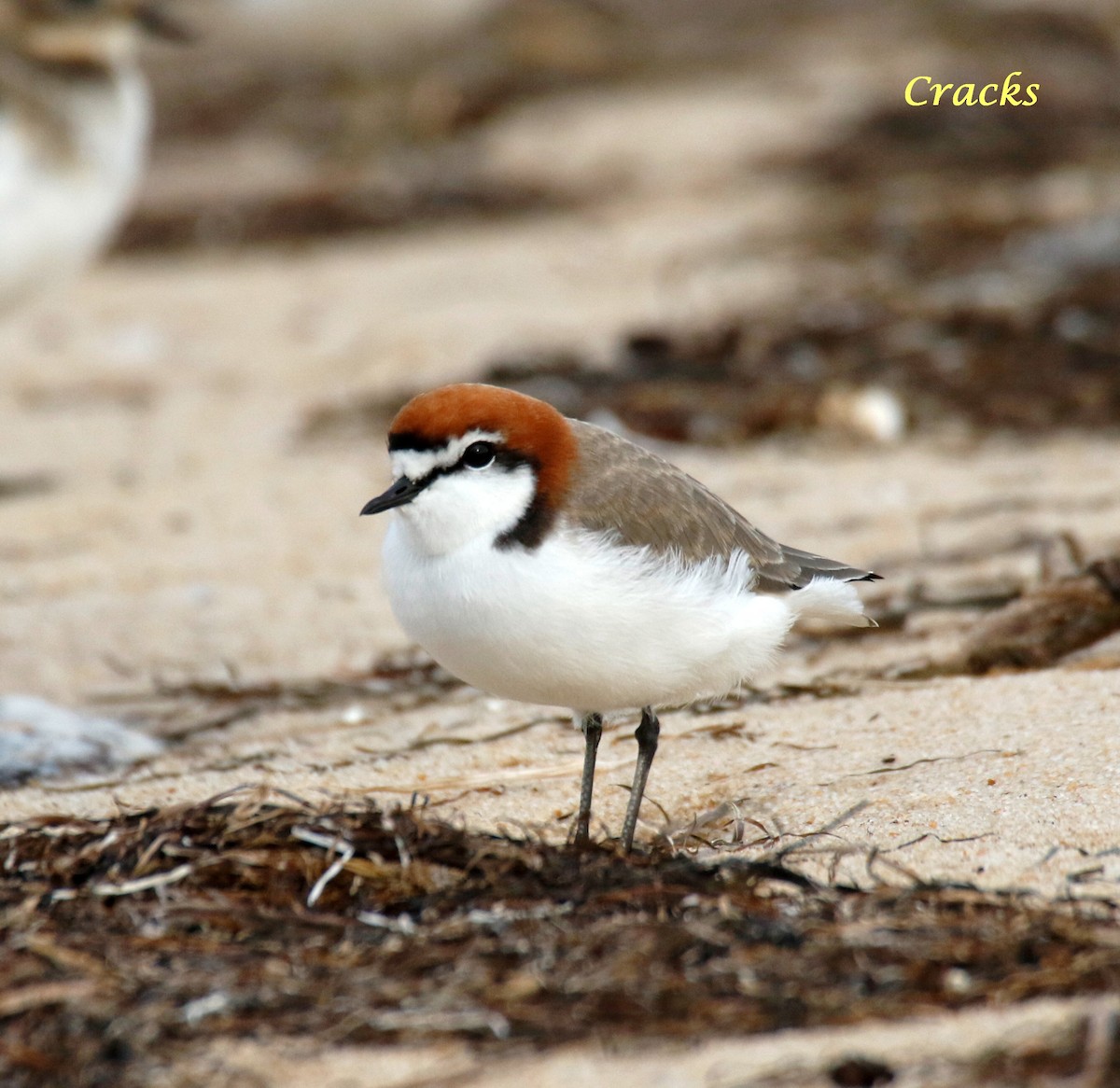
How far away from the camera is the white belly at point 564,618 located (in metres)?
3.63

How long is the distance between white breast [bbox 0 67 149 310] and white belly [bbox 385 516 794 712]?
16.8 feet

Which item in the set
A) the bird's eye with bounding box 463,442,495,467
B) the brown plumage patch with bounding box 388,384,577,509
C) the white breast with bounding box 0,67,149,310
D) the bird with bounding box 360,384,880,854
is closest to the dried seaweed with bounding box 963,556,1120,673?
the bird with bounding box 360,384,880,854

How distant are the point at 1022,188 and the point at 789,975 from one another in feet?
34.1

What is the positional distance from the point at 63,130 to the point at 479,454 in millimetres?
5606

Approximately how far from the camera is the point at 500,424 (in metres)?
3.87

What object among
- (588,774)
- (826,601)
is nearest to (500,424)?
(588,774)

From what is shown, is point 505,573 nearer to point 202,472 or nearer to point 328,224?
point 202,472

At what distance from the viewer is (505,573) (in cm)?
365

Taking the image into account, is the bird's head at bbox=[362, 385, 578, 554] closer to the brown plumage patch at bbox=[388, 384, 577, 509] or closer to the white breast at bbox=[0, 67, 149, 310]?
the brown plumage patch at bbox=[388, 384, 577, 509]

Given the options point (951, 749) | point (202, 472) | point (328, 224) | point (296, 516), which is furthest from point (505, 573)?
point (328, 224)

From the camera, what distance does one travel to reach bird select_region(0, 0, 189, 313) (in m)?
8.34

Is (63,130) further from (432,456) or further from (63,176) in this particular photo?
(432,456)

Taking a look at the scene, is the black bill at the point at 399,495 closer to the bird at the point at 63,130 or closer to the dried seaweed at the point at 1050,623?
the dried seaweed at the point at 1050,623

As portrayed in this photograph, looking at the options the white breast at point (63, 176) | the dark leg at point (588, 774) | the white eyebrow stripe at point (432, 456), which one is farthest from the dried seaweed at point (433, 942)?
the white breast at point (63, 176)
